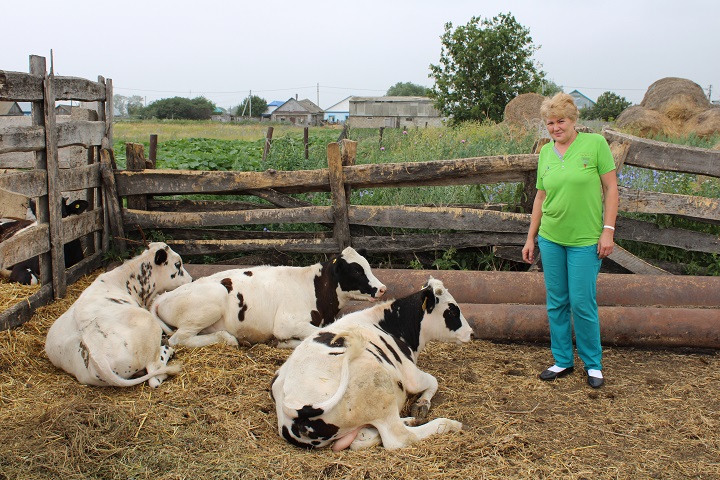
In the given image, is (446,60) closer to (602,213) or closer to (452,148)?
(452,148)

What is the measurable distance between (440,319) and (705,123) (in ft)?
61.8

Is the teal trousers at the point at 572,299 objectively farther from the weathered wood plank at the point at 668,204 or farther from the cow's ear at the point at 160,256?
the cow's ear at the point at 160,256

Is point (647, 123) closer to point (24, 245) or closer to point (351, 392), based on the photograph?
point (24, 245)

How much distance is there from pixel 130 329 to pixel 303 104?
121 meters

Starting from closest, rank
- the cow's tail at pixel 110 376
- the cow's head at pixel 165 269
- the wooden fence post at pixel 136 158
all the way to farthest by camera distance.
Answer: the cow's tail at pixel 110 376 < the cow's head at pixel 165 269 < the wooden fence post at pixel 136 158

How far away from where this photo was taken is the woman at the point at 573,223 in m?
4.83

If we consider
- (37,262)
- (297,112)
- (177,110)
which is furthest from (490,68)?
(297,112)

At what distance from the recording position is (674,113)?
21938 mm

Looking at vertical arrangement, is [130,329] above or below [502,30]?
below

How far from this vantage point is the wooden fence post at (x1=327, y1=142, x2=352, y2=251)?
24.7 ft

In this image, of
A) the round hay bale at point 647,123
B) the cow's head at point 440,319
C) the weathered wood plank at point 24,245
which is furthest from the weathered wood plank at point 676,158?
the round hay bale at point 647,123

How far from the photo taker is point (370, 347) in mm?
4512

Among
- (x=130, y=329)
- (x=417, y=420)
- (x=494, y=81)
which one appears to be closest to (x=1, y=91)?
(x=130, y=329)

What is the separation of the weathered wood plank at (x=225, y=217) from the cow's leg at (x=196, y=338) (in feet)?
7.23
